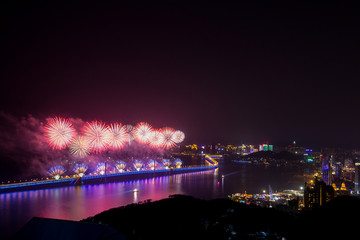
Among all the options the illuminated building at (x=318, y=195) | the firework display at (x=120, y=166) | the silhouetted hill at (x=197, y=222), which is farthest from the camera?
the firework display at (x=120, y=166)

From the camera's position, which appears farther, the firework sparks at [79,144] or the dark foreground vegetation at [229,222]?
the firework sparks at [79,144]

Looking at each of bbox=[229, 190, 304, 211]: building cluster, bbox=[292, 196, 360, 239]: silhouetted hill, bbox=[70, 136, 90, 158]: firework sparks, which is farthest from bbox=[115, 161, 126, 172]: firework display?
bbox=[292, 196, 360, 239]: silhouetted hill

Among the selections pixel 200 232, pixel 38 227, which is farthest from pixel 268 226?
pixel 38 227

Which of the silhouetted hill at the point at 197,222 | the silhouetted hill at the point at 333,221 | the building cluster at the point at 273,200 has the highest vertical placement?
the silhouetted hill at the point at 333,221

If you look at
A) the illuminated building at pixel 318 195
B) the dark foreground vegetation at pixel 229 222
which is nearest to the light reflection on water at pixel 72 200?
the dark foreground vegetation at pixel 229 222

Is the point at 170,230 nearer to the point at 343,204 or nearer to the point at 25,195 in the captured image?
the point at 343,204

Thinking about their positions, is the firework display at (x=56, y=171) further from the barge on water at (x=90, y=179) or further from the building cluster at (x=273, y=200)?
the building cluster at (x=273, y=200)

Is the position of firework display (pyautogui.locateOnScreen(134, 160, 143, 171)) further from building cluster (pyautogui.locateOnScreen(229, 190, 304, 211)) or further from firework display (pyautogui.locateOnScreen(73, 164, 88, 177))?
building cluster (pyautogui.locateOnScreen(229, 190, 304, 211))

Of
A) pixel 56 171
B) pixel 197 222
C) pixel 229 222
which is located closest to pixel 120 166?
pixel 56 171

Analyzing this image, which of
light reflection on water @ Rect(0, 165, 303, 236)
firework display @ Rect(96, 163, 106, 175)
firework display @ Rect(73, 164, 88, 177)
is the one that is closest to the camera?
light reflection on water @ Rect(0, 165, 303, 236)
